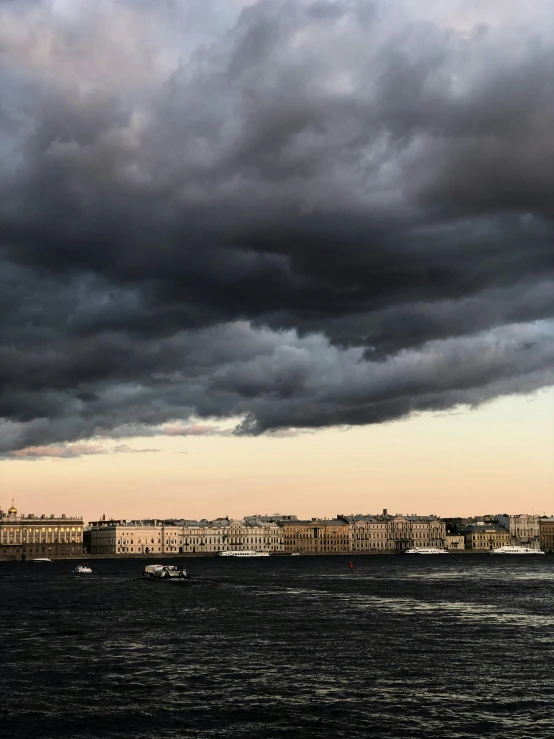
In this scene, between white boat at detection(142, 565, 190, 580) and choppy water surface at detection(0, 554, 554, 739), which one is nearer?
choppy water surface at detection(0, 554, 554, 739)

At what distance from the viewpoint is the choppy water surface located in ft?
94.0

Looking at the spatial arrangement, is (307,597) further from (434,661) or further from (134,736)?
(134,736)

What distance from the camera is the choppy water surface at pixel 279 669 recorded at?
28641mm

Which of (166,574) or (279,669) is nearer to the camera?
(279,669)

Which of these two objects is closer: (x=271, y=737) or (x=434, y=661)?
(x=271, y=737)

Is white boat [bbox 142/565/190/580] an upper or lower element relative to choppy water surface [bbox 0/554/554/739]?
lower

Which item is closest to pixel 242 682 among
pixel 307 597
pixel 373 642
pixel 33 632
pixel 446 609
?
pixel 373 642

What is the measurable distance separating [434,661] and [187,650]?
10699mm

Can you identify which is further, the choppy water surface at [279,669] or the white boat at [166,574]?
the white boat at [166,574]

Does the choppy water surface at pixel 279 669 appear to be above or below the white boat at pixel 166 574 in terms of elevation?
above

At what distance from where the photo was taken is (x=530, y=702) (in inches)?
1222

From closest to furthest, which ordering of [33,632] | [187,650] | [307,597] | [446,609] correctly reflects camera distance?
[187,650]
[33,632]
[446,609]
[307,597]

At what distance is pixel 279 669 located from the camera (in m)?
37.7

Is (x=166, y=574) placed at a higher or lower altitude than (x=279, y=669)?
lower
